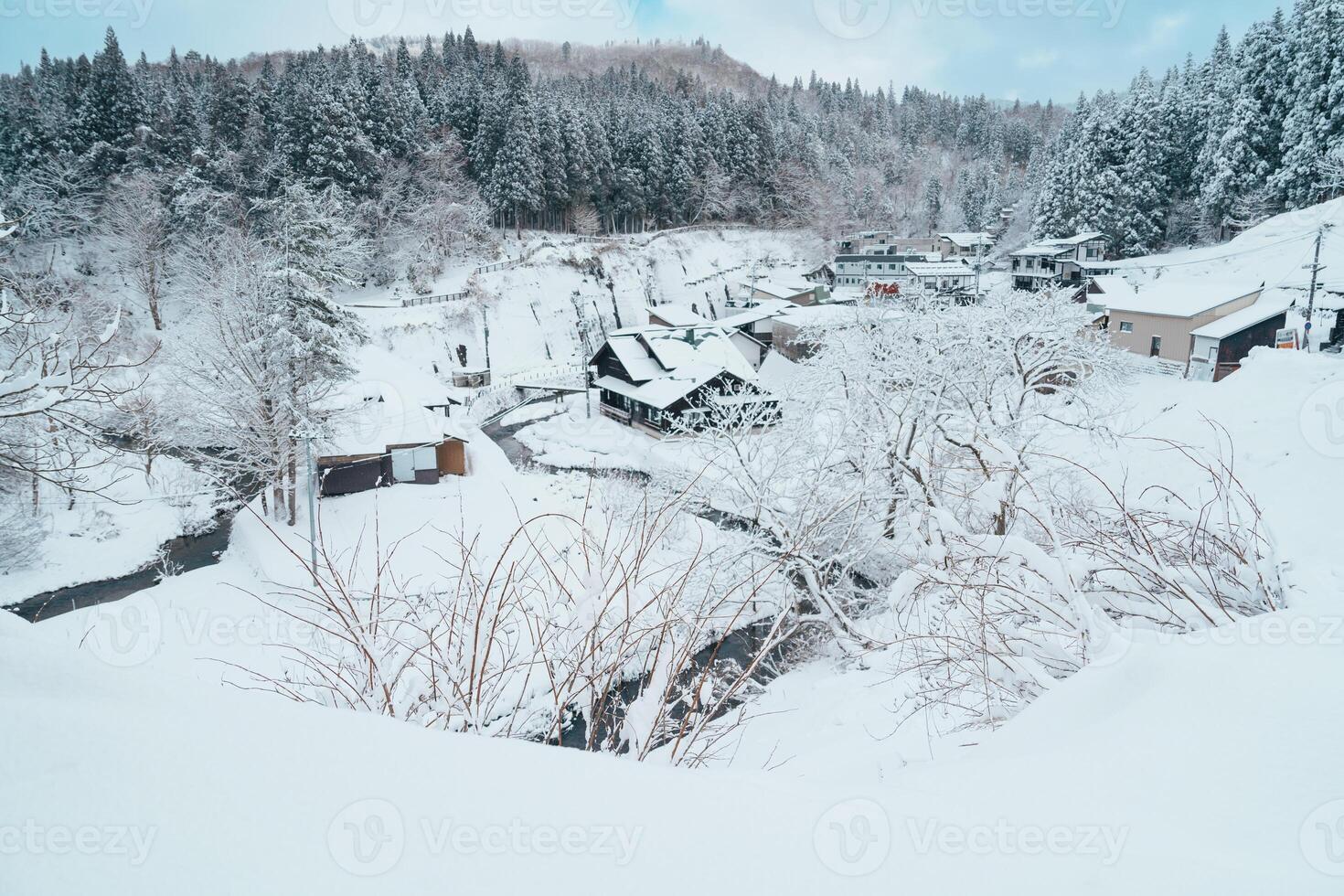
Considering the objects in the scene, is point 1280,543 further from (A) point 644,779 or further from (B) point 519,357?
(B) point 519,357

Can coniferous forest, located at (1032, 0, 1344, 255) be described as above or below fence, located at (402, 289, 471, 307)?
above

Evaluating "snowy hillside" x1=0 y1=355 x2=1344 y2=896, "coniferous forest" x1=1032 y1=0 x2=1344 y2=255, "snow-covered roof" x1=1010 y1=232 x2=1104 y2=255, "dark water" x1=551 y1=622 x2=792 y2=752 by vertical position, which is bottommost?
"dark water" x1=551 y1=622 x2=792 y2=752

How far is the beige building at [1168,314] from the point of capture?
68.3ft

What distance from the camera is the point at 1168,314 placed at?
2102 cm

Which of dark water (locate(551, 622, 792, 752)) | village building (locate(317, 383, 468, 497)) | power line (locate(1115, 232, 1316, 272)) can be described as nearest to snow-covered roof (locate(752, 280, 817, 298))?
power line (locate(1115, 232, 1316, 272))

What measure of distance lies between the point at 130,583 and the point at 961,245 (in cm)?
5184

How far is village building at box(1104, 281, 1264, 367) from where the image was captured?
20797 millimetres

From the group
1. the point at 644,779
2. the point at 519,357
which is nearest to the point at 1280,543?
the point at 644,779

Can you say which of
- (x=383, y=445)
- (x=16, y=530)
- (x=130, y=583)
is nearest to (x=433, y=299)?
(x=383, y=445)

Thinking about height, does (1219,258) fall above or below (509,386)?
above

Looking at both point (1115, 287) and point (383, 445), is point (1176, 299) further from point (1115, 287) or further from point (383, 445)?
point (383, 445)

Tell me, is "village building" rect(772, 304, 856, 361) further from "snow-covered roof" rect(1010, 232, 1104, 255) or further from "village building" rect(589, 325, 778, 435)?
"snow-covered roof" rect(1010, 232, 1104, 255)

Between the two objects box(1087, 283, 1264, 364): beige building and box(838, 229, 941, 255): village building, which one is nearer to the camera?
box(1087, 283, 1264, 364): beige building

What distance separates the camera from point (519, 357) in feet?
107
